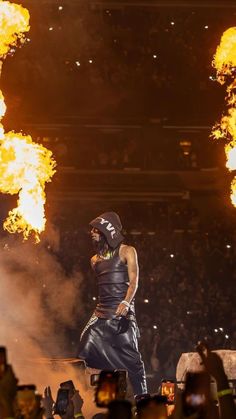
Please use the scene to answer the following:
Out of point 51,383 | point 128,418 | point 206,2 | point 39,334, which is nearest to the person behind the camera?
point 128,418

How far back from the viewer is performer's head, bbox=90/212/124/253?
47.6 ft

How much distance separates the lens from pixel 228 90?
88.1 ft

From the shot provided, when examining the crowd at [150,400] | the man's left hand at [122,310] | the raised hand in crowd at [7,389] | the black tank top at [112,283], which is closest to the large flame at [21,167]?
the black tank top at [112,283]

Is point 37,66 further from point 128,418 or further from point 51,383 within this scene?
point 128,418

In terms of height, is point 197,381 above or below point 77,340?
below

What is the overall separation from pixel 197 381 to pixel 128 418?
581mm

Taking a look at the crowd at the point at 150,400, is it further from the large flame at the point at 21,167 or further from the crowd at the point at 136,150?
the crowd at the point at 136,150

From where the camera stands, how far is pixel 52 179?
997 inches

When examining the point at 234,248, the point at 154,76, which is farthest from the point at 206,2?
the point at 234,248

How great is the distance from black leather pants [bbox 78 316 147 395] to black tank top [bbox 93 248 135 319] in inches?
7.1

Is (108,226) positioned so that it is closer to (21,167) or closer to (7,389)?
(21,167)

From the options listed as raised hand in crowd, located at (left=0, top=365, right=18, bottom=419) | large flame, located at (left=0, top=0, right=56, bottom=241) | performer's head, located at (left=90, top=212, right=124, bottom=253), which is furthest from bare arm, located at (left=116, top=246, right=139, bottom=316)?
raised hand in crowd, located at (left=0, top=365, right=18, bottom=419)

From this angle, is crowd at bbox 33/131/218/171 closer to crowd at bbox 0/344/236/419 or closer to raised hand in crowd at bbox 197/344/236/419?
crowd at bbox 0/344/236/419

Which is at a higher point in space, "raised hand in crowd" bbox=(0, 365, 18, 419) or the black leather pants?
the black leather pants
